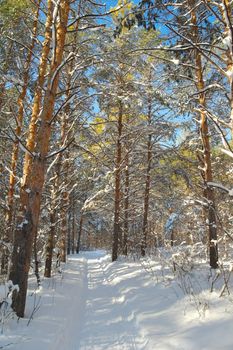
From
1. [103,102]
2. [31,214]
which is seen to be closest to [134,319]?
[31,214]

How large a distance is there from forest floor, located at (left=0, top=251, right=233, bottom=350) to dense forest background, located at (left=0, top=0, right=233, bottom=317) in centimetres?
78

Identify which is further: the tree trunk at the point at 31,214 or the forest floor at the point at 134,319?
the tree trunk at the point at 31,214

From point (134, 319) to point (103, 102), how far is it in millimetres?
6216

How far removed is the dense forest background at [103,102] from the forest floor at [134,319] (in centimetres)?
78

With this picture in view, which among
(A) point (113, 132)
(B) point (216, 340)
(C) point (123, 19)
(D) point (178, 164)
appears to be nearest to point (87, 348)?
(B) point (216, 340)

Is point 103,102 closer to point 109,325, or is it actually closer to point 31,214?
point 31,214

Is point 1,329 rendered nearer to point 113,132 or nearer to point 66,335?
point 66,335

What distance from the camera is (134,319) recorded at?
6.23 meters

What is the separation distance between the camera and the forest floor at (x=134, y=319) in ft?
15.0

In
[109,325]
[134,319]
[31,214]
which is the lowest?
[109,325]

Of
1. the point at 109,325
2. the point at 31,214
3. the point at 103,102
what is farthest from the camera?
the point at 103,102

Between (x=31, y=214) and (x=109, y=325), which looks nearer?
(x=31, y=214)

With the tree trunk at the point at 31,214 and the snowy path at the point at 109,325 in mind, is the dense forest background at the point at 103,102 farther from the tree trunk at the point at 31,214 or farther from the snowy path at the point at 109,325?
the snowy path at the point at 109,325

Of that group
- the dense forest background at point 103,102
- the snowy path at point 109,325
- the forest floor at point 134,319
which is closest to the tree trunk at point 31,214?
the dense forest background at point 103,102
